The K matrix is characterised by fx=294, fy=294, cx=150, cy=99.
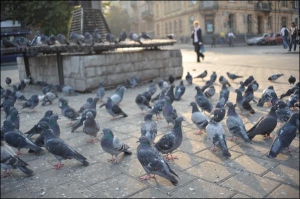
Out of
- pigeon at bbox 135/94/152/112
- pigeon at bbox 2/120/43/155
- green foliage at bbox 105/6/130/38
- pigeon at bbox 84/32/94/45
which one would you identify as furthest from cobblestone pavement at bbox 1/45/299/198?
green foliage at bbox 105/6/130/38

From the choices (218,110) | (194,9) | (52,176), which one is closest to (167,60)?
(218,110)

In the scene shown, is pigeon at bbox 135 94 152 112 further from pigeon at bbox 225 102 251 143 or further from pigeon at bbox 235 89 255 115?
pigeon at bbox 225 102 251 143

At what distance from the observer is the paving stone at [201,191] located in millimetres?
3104

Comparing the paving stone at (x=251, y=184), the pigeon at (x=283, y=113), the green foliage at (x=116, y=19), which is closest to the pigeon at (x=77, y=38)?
the pigeon at (x=283, y=113)

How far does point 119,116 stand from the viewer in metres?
6.82

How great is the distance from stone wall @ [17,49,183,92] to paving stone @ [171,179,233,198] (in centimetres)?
680

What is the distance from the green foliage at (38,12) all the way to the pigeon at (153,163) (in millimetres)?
15598

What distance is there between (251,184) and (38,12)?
56.1 ft

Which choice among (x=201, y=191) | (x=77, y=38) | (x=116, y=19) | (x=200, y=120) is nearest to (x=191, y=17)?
(x=116, y=19)

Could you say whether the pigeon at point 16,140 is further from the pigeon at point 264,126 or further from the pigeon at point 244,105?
the pigeon at point 244,105

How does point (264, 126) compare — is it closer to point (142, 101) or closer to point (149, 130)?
point (149, 130)

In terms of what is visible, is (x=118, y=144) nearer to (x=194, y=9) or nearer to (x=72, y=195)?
(x=72, y=195)

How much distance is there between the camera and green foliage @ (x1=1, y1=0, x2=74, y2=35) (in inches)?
666

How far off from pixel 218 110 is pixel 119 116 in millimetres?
2901
